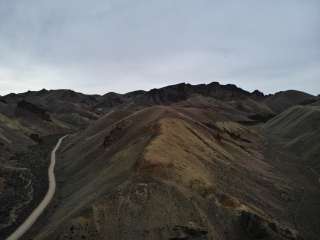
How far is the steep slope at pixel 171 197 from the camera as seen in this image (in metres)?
27.1

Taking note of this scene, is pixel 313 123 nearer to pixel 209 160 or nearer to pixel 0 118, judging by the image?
pixel 209 160

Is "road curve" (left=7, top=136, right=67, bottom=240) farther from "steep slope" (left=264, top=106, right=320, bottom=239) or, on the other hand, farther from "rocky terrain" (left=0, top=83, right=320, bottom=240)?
"steep slope" (left=264, top=106, right=320, bottom=239)

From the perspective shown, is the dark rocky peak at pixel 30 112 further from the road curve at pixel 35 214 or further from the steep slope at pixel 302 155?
the road curve at pixel 35 214

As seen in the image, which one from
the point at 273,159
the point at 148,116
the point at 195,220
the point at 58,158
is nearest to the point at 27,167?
the point at 58,158

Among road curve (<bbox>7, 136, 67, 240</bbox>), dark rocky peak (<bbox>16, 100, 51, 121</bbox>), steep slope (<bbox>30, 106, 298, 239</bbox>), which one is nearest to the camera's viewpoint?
steep slope (<bbox>30, 106, 298, 239</bbox>)

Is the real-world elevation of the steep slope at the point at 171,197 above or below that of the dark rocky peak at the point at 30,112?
below

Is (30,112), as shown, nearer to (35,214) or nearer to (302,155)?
(302,155)

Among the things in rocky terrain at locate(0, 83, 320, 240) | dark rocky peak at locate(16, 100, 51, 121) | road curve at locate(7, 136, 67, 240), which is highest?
dark rocky peak at locate(16, 100, 51, 121)

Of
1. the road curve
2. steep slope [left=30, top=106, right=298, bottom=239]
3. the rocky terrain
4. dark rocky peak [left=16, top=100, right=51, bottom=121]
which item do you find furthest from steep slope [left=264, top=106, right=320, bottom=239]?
dark rocky peak [left=16, top=100, right=51, bottom=121]

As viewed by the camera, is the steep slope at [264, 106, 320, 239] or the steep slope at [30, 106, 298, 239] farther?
the steep slope at [264, 106, 320, 239]

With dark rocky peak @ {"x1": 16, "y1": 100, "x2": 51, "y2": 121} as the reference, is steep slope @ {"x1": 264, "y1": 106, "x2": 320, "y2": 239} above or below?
below

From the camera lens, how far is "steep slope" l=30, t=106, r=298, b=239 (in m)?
27.1

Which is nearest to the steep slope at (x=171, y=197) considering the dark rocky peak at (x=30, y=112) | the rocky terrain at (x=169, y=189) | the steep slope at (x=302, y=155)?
the rocky terrain at (x=169, y=189)

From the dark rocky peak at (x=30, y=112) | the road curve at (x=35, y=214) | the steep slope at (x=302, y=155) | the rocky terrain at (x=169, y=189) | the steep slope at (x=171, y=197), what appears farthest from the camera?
the dark rocky peak at (x=30, y=112)
